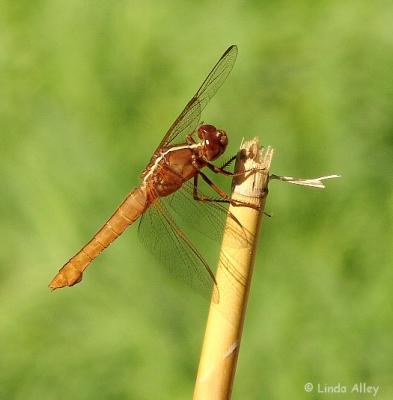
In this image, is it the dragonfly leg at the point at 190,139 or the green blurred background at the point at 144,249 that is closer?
the dragonfly leg at the point at 190,139

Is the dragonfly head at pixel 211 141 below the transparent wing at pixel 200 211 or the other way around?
the other way around

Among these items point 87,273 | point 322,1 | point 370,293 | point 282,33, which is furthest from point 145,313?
point 322,1

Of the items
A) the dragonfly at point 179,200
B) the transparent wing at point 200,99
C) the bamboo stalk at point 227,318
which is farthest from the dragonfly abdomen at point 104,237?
the bamboo stalk at point 227,318

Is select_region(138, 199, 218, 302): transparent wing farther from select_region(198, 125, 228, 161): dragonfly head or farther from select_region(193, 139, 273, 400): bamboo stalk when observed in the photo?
select_region(193, 139, 273, 400): bamboo stalk

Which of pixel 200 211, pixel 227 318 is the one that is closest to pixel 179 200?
pixel 200 211

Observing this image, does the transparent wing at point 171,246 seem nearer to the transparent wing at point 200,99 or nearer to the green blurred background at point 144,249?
the transparent wing at point 200,99

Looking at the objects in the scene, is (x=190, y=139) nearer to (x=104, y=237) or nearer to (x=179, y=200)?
(x=179, y=200)

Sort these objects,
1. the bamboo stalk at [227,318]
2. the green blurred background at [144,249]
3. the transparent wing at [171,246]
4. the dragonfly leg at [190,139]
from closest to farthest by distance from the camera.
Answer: the bamboo stalk at [227,318] < the transparent wing at [171,246] < the dragonfly leg at [190,139] < the green blurred background at [144,249]
